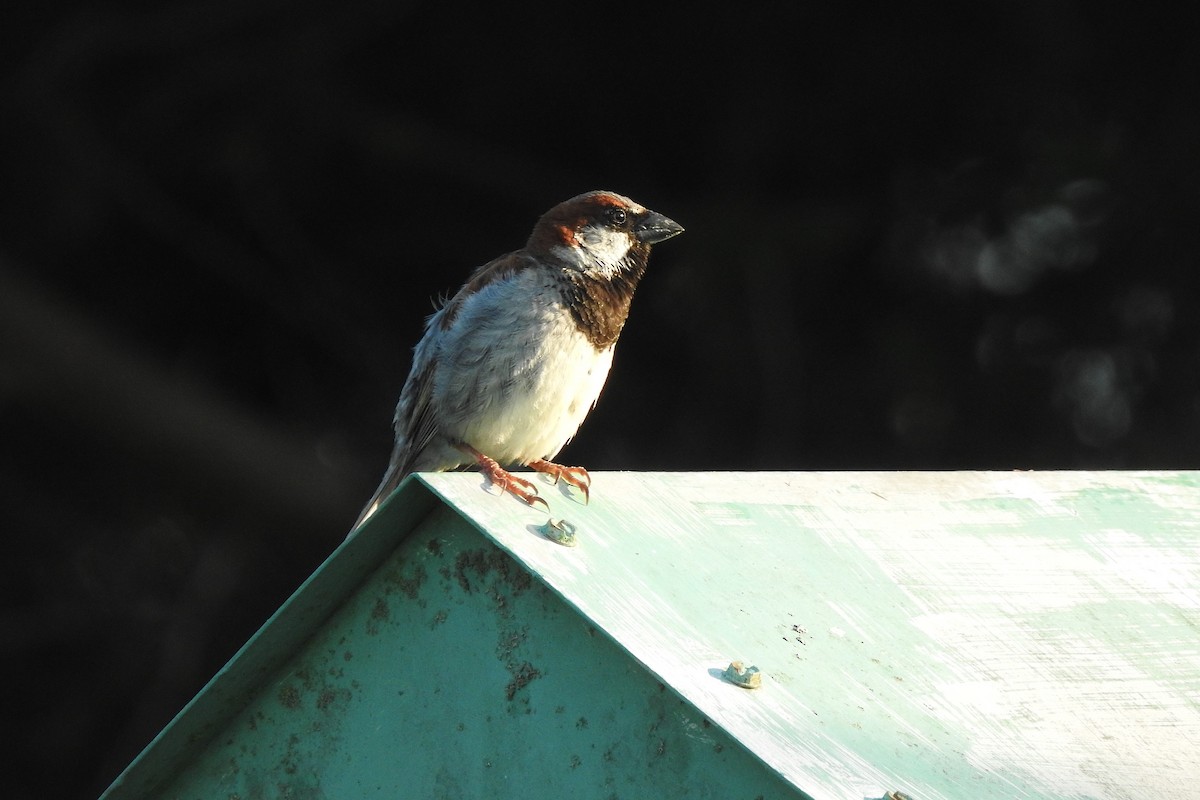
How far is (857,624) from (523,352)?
931 millimetres

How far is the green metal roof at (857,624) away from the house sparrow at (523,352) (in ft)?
1.80

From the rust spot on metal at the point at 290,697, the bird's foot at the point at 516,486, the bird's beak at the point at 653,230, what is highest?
the bird's beak at the point at 653,230

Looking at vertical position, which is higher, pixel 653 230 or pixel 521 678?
pixel 653 230

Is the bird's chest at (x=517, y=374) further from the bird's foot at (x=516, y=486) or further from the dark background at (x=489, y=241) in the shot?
the dark background at (x=489, y=241)

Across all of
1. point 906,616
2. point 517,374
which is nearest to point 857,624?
point 906,616

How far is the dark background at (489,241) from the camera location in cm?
380

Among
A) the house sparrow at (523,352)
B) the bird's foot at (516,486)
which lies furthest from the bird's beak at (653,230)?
the bird's foot at (516,486)

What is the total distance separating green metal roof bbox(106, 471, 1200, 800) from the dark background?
2.16 metres

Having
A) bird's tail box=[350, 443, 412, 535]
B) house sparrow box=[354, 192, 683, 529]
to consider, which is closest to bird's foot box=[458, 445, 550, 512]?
house sparrow box=[354, 192, 683, 529]

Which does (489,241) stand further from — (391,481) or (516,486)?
(516,486)

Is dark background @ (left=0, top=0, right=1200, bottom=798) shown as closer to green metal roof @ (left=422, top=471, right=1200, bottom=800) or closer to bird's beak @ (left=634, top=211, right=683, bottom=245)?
bird's beak @ (left=634, top=211, right=683, bottom=245)

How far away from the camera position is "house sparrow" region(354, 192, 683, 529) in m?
2.38

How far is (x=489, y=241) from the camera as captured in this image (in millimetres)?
4051

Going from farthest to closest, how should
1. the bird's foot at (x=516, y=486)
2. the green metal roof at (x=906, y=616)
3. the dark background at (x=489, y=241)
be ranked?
the dark background at (x=489, y=241) → the bird's foot at (x=516, y=486) → the green metal roof at (x=906, y=616)
